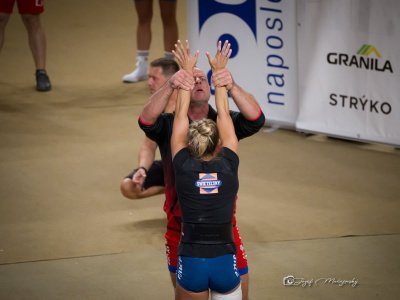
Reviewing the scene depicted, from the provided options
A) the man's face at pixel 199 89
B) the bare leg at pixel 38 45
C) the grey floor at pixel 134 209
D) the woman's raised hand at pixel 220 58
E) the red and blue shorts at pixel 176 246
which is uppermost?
the woman's raised hand at pixel 220 58

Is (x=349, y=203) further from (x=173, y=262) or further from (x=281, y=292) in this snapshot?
(x=173, y=262)

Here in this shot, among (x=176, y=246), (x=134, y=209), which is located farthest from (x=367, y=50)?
(x=176, y=246)

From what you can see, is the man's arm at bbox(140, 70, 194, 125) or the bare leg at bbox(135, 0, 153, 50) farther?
the bare leg at bbox(135, 0, 153, 50)

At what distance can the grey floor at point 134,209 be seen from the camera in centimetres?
523

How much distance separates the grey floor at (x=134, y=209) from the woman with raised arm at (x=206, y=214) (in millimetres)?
1202

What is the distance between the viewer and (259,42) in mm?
7863

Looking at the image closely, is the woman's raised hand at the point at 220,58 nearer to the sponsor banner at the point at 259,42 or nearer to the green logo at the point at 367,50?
the green logo at the point at 367,50

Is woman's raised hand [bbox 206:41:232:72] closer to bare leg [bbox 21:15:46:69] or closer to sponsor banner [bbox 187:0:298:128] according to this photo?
sponsor banner [bbox 187:0:298:128]

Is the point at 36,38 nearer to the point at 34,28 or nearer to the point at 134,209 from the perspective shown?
the point at 34,28

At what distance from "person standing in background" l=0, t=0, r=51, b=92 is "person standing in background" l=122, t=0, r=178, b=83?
1015 millimetres

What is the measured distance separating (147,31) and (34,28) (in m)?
1.29

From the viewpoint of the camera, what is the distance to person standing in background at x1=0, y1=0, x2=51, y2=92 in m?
8.90
